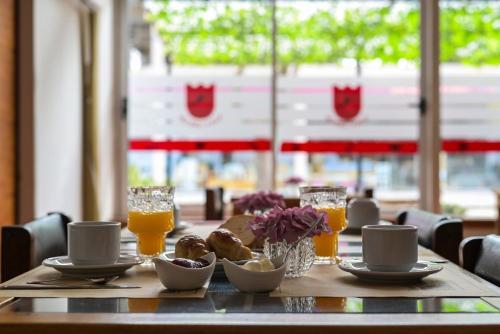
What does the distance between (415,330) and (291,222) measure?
18.8 inches

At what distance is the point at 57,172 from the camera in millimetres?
3846

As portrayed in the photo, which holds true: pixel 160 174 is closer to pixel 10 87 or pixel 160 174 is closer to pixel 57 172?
pixel 57 172

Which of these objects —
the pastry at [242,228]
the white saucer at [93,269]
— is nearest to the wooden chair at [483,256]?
the pastry at [242,228]

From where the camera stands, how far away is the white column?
4.98 meters

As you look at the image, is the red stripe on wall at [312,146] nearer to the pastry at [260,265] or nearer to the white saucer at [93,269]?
the white saucer at [93,269]

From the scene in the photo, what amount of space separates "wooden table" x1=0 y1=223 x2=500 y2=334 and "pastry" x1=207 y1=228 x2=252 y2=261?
0.77ft

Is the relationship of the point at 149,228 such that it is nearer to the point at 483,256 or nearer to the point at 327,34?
the point at 483,256

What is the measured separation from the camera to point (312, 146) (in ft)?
16.9

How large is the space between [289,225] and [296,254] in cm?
6

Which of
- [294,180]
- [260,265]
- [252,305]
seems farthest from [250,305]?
[294,180]

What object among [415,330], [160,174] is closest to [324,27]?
[160,174]

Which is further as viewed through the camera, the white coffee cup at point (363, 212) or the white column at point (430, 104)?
the white column at point (430, 104)

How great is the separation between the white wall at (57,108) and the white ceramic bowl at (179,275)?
7.93 feet

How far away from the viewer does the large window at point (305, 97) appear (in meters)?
5.09
